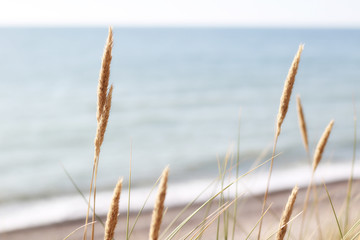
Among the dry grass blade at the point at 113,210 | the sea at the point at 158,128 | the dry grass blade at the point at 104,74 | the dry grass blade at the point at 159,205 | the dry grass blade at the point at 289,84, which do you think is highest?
the sea at the point at 158,128

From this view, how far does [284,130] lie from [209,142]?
2575mm

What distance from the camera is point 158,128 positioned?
15.8 m

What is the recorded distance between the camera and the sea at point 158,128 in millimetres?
8250

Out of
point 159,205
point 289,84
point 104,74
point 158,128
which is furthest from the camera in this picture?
point 158,128

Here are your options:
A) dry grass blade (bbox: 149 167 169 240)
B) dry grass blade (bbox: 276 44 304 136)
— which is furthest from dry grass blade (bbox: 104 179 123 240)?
dry grass blade (bbox: 276 44 304 136)

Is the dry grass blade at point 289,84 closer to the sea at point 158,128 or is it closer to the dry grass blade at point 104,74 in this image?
the sea at point 158,128

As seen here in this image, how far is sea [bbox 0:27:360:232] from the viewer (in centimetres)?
825

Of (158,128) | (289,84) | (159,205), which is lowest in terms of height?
(159,205)

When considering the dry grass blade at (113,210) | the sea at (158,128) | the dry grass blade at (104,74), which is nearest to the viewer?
the dry grass blade at (113,210)

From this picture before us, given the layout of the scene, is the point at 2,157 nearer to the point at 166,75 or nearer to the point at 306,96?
the point at 306,96

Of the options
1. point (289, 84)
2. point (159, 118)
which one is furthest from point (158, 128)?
point (289, 84)

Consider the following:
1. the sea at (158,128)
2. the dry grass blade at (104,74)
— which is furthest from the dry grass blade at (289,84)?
the dry grass blade at (104,74)

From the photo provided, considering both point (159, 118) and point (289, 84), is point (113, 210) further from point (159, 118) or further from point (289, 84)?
point (159, 118)

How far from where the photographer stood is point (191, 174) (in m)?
9.83
